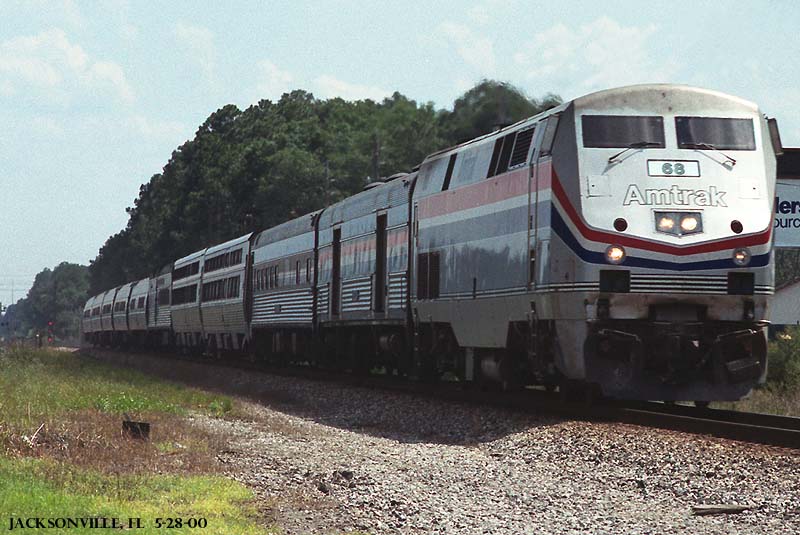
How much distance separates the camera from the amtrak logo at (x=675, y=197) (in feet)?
49.3

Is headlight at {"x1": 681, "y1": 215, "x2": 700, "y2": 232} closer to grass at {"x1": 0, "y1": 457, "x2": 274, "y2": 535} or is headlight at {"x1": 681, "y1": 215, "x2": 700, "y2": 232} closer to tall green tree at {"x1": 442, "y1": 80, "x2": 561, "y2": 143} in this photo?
grass at {"x1": 0, "y1": 457, "x2": 274, "y2": 535}

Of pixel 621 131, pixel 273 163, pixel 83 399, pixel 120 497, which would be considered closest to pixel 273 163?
pixel 273 163

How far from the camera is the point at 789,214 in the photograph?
2683 cm

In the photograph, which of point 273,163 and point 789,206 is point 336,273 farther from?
point 273,163

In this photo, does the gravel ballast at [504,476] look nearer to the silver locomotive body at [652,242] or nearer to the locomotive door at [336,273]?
the silver locomotive body at [652,242]

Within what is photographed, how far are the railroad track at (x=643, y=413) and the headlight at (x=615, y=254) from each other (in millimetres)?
1925

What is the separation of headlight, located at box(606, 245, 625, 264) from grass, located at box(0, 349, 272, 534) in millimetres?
4964

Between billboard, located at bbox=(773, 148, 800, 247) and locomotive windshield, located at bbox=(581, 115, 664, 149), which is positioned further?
billboard, located at bbox=(773, 148, 800, 247)

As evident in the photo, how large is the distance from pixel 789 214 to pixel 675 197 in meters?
12.8

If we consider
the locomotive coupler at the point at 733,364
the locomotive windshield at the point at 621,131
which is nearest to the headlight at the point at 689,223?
the locomotive windshield at the point at 621,131

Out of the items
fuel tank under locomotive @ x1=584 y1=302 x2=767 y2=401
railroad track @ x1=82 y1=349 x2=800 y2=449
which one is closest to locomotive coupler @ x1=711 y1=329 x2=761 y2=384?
fuel tank under locomotive @ x1=584 y1=302 x2=767 y2=401

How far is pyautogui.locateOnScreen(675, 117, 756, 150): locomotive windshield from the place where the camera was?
15.6 m

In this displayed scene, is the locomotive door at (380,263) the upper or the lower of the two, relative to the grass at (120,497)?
upper

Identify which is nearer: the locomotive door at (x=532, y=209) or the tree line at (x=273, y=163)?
the locomotive door at (x=532, y=209)
